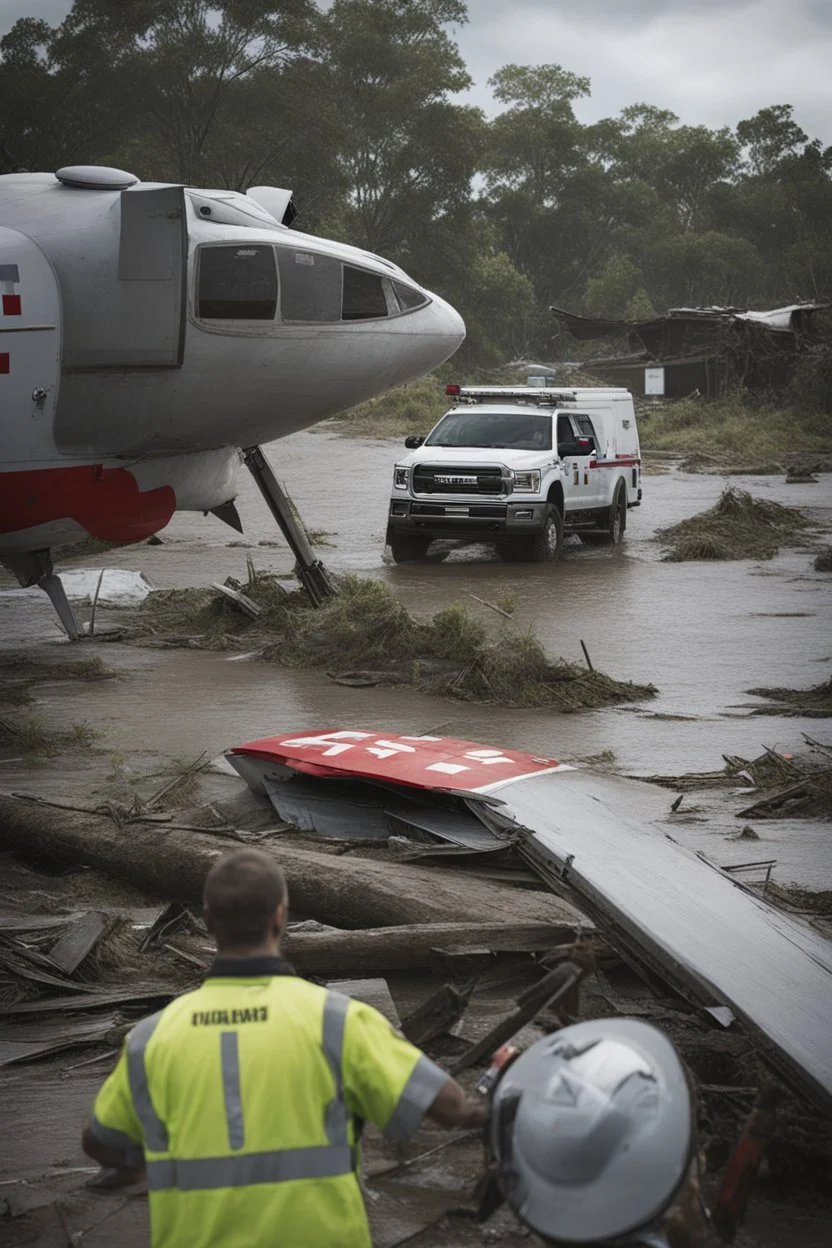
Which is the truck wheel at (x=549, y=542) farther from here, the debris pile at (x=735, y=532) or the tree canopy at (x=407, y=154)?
the tree canopy at (x=407, y=154)

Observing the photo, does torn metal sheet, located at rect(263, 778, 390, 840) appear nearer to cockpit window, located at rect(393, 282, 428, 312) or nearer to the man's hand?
the man's hand

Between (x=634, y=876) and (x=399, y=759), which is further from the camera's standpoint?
(x=399, y=759)

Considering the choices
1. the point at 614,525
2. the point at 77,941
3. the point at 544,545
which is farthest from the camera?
the point at 614,525

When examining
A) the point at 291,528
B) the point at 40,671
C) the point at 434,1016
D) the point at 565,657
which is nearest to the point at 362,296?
the point at 291,528

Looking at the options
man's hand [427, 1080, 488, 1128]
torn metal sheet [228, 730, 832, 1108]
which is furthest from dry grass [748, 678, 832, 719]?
man's hand [427, 1080, 488, 1128]

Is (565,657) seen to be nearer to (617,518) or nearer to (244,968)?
(617,518)

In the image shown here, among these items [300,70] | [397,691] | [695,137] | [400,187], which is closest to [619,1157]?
[397,691]

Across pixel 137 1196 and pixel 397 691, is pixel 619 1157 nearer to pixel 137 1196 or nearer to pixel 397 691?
pixel 137 1196

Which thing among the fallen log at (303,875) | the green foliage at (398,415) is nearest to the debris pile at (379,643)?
the fallen log at (303,875)

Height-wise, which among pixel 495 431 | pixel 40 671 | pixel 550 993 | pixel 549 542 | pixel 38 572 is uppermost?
pixel 495 431

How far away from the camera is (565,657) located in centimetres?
1619

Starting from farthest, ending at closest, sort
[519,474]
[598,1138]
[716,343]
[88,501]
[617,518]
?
1. [716,343]
2. [617,518]
3. [519,474]
4. [88,501]
5. [598,1138]

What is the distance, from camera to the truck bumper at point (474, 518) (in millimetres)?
23031

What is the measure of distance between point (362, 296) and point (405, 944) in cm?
963
